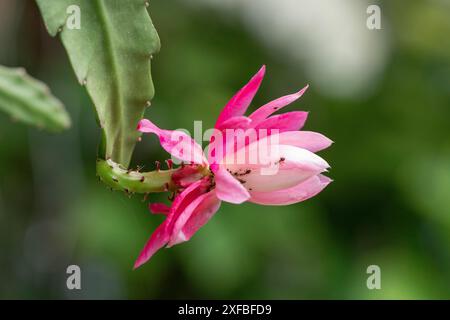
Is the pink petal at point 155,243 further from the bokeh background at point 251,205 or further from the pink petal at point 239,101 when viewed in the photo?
the bokeh background at point 251,205

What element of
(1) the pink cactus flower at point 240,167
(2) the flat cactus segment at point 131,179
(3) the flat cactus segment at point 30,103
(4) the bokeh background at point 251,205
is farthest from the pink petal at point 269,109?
(4) the bokeh background at point 251,205

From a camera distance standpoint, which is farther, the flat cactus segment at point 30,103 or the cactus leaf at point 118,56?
the cactus leaf at point 118,56

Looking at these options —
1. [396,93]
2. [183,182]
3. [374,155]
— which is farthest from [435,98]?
[183,182]

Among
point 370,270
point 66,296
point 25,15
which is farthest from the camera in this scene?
point 25,15

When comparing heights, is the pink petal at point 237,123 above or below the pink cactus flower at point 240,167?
above

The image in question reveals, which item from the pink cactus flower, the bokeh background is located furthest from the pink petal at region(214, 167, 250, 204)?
the bokeh background
